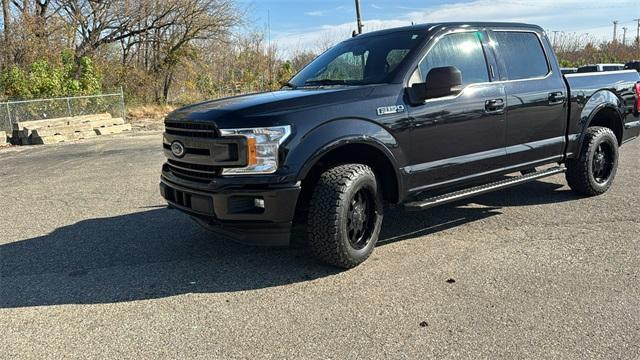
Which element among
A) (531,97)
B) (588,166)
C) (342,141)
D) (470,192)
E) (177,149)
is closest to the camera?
(342,141)

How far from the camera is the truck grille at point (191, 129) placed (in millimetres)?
3910

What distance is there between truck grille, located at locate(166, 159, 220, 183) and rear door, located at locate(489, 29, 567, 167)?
9.73ft

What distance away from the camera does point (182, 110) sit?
4.39 meters

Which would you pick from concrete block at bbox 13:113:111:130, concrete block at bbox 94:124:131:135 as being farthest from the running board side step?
concrete block at bbox 94:124:131:135

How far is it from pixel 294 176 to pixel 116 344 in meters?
1.60

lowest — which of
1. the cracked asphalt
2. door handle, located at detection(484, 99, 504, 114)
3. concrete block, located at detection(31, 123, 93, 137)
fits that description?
the cracked asphalt

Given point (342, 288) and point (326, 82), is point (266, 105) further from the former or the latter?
point (342, 288)

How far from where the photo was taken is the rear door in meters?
5.25

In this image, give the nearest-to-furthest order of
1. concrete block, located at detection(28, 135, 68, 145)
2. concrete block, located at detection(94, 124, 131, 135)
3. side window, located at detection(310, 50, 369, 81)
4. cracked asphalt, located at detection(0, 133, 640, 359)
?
cracked asphalt, located at detection(0, 133, 640, 359) → side window, located at detection(310, 50, 369, 81) → concrete block, located at detection(28, 135, 68, 145) → concrete block, located at detection(94, 124, 131, 135)

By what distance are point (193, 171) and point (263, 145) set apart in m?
0.75

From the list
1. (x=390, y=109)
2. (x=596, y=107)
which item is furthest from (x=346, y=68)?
(x=596, y=107)

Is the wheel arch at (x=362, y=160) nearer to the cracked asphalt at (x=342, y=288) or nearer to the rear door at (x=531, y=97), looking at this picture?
the cracked asphalt at (x=342, y=288)

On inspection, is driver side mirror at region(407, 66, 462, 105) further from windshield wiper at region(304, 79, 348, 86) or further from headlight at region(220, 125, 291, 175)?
headlight at region(220, 125, 291, 175)

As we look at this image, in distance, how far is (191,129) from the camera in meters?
4.12
